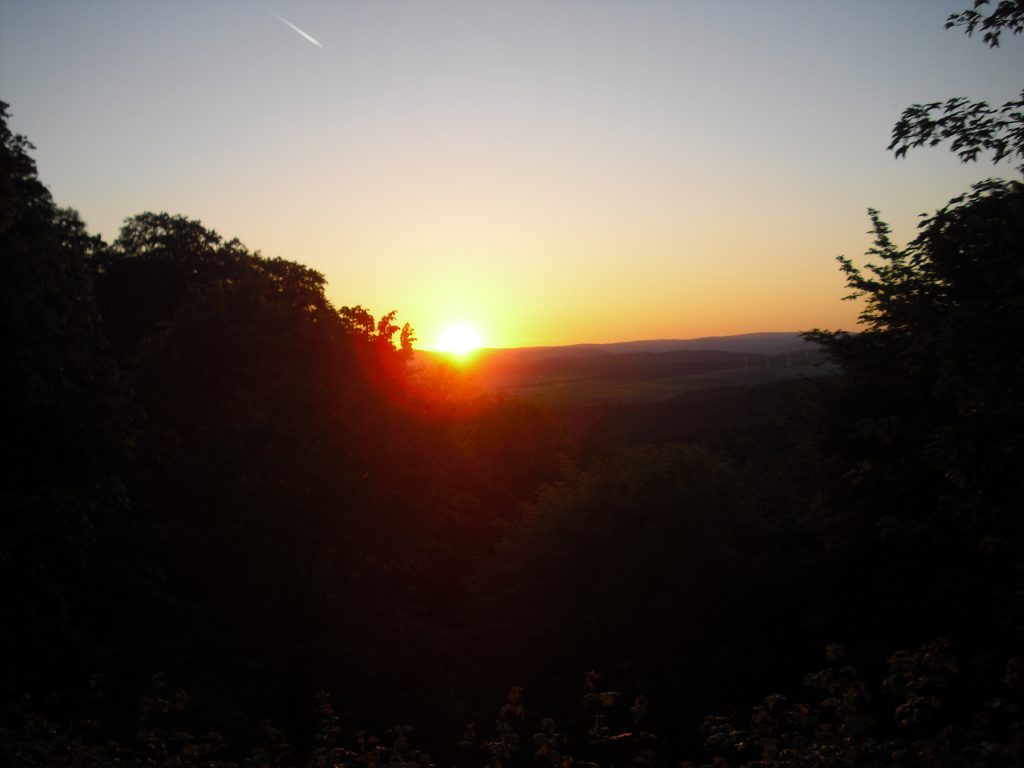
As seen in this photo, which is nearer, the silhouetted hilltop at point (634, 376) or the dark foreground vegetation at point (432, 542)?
the dark foreground vegetation at point (432, 542)

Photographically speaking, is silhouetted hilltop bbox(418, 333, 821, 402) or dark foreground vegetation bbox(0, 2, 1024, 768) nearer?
dark foreground vegetation bbox(0, 2, 1024, 768)

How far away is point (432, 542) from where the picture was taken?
85.2 ft

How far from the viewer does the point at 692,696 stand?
19891 millimetres

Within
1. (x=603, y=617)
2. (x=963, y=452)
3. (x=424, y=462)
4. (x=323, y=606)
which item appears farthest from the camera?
(x=424, y=462)

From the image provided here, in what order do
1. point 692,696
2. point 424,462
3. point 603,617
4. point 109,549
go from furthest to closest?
point 424,462
point 603,617
point 692,696
point 109,549

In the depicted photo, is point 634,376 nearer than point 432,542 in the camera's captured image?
No

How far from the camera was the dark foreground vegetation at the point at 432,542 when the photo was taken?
11781 millimetres

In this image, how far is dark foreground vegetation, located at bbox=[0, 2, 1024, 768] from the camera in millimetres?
11781

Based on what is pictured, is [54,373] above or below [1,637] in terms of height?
above

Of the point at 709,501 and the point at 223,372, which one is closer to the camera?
the point at 223,372

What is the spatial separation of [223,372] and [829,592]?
1755cm

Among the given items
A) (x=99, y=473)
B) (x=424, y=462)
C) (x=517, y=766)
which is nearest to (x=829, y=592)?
(x=517, y=766)

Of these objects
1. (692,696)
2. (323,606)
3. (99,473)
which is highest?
(99,473)

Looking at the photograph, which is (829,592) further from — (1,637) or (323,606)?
(1,637)
